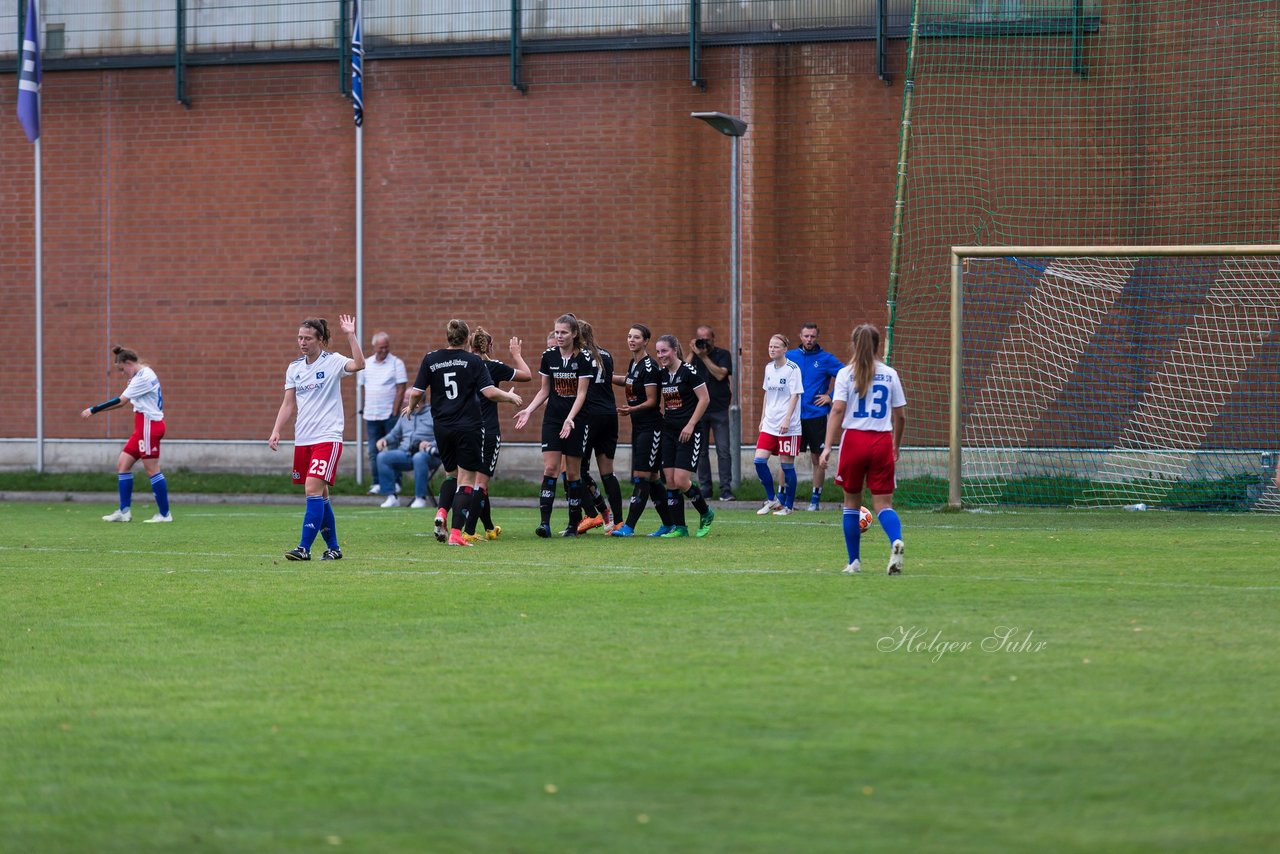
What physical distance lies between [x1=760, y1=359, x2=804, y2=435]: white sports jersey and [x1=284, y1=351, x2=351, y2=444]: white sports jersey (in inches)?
281

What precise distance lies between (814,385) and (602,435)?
4.78 meters

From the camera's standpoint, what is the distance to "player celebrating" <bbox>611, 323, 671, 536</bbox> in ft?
50.7

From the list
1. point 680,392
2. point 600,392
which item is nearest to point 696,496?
point 680,392

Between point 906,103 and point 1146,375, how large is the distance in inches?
205

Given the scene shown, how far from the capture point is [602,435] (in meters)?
15.7

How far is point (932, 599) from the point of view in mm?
9805

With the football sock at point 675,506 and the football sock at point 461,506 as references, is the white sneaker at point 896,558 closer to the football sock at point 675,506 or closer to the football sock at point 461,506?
the football sock at point 675,506

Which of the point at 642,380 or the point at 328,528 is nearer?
the point at 328,528

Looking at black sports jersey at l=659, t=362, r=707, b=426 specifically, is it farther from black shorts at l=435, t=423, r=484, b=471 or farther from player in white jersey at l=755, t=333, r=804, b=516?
player in white jersey at l=755, t=333, r=804, b=516

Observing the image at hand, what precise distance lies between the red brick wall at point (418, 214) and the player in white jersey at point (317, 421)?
1108cm

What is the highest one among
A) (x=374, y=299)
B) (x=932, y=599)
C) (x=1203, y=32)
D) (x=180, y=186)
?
(x=1203, y=32)

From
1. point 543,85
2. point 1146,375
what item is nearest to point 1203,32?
point 1146,375

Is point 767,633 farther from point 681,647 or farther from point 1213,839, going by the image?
point 1213,839

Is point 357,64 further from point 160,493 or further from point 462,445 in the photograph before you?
point 462,445
